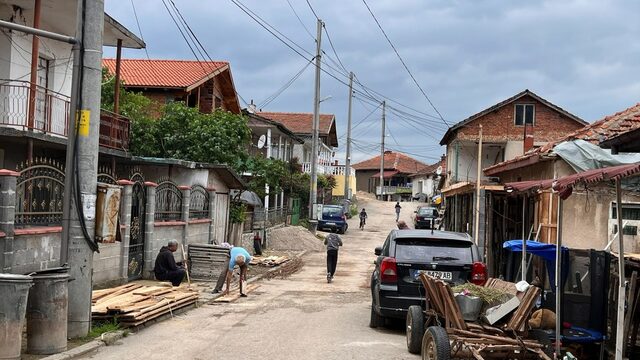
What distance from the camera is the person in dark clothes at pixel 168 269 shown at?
1446cm

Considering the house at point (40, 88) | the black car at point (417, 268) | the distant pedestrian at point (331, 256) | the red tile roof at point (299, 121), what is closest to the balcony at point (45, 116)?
the house at point (40, 88)

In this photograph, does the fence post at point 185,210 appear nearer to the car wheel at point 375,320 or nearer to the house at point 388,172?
the car wheel at point 375,320

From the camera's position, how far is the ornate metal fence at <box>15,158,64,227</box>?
1030cm

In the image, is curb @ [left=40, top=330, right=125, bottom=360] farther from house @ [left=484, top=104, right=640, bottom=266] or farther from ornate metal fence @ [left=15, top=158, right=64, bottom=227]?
house @ [left=484, top=104, right=640, bottom=266]

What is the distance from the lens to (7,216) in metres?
9.39

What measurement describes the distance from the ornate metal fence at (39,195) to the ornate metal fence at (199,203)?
25.5 feet

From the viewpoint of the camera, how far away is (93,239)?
9.01m

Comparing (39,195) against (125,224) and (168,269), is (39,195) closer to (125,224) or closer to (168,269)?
(125,224)

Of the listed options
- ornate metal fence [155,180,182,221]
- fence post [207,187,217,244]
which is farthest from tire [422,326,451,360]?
fence post [207,187,217,244]

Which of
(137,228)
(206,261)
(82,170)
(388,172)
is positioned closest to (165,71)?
(206,261)

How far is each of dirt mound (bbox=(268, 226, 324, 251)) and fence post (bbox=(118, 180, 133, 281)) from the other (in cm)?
1529

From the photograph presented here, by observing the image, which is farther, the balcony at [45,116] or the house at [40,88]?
the balcony at [45,116]

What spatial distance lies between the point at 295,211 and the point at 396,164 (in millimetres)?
55777

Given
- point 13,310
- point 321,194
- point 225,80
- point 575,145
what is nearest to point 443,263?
point 575,145
